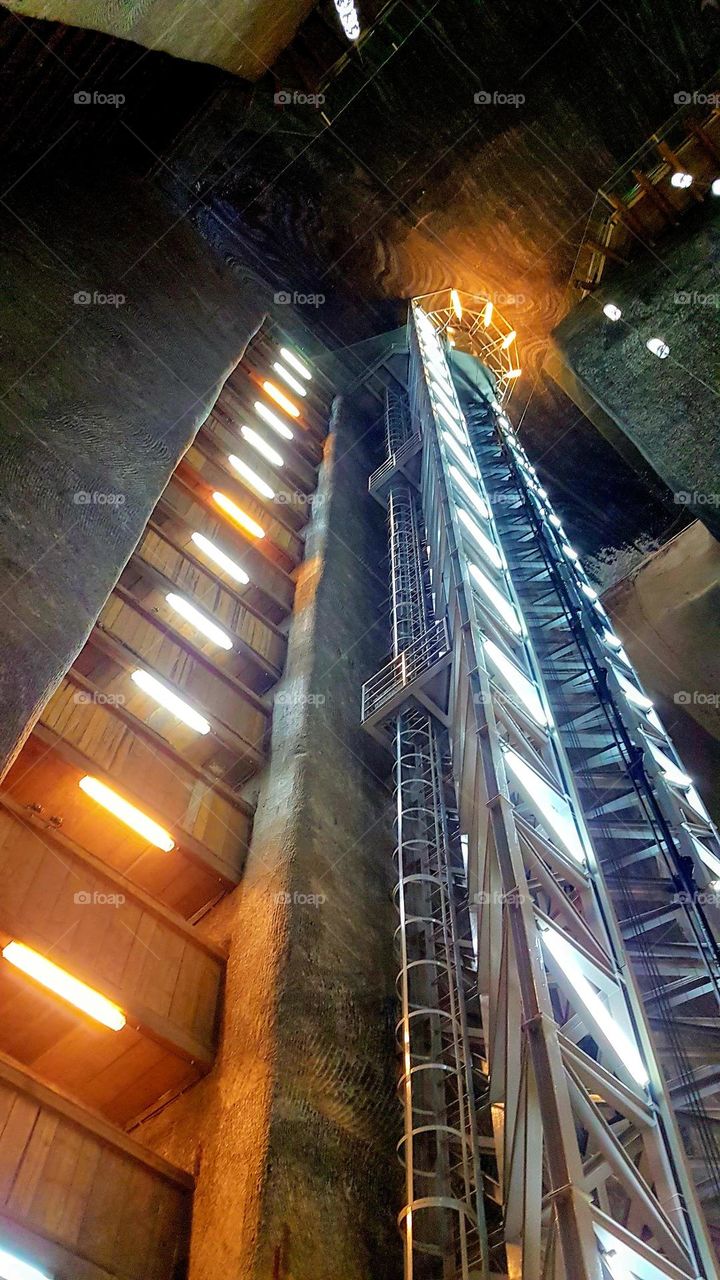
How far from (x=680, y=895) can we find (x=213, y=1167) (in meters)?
5.44

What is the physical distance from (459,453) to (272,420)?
600 cm

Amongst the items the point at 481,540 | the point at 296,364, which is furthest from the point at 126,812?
the point at 296,364

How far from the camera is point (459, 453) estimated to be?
59.4ft

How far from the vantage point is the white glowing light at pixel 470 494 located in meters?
16.0

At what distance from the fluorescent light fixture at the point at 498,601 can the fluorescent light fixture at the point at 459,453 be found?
5276mm

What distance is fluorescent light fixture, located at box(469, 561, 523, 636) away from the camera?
486 inches

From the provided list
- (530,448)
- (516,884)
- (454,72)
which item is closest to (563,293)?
(530,448)

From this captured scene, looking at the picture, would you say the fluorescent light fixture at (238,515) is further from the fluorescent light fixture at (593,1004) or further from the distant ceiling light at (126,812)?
the fluorescent light fixture at (593,1004)

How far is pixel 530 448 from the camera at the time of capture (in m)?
23.8

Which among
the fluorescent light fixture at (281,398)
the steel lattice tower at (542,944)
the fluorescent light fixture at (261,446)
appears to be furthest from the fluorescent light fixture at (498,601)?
→ the fluorescent light fixture at (281,398)

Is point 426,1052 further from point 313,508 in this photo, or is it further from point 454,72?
point 454,72

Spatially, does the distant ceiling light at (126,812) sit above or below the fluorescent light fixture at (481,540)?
below

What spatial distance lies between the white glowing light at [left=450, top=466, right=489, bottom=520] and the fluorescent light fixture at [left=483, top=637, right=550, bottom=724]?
5507 millimetres

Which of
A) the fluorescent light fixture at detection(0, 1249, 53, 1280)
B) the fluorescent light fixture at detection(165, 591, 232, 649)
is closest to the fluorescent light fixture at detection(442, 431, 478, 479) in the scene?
the fluorescent light fixture at detection(165, 591, 232, 649)
